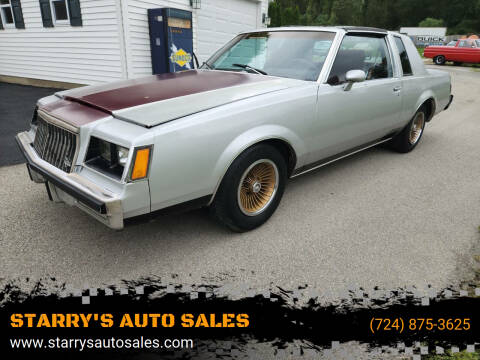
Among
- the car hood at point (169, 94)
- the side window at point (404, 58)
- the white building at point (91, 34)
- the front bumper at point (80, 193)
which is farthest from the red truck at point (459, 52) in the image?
the front bumper at point (80, 193)

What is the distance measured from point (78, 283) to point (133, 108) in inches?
49.6

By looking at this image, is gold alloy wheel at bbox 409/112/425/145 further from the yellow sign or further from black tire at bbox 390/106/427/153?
the yellow sign

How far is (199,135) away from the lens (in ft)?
A: 7.85

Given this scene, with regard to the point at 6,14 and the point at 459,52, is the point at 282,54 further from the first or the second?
the point at 459,52

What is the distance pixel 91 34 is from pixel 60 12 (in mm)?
1652

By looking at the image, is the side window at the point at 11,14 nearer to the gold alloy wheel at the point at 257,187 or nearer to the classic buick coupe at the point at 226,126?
the classic buick coupe at the point at 226,126

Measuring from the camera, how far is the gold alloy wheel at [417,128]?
5291 mm

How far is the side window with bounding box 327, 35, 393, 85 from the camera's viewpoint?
3506 millimetres

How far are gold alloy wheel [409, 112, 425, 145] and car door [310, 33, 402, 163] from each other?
847 millimetres

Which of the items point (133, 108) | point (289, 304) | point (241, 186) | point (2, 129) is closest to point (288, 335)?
point (289, 304)

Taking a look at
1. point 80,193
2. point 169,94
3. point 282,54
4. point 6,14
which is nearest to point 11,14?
point 6,14

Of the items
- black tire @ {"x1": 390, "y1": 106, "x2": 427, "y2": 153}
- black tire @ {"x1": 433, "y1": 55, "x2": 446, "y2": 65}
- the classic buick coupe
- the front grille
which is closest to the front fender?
the classic buick coupe

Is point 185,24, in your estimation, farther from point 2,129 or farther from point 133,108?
point 133,108

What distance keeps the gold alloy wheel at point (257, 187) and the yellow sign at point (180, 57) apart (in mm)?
6590
